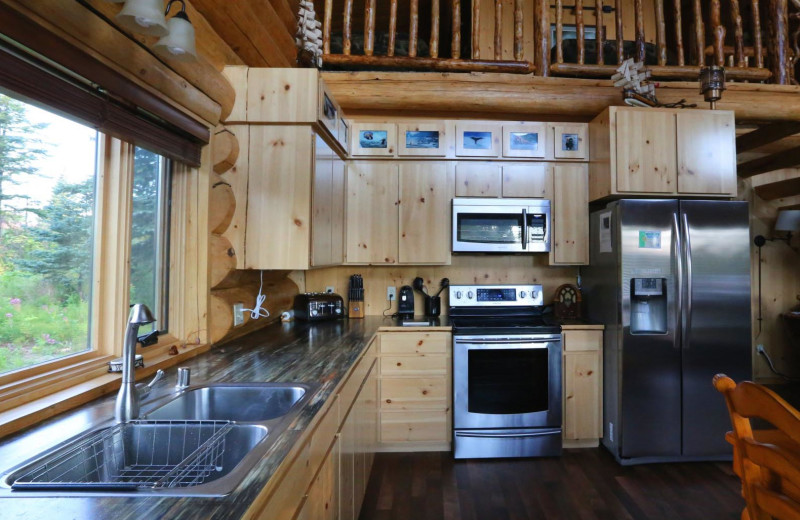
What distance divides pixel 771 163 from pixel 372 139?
133 inches

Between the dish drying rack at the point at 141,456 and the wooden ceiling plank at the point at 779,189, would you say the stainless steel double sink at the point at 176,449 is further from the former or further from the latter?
the wooden ceiling plank at the point at 779,189

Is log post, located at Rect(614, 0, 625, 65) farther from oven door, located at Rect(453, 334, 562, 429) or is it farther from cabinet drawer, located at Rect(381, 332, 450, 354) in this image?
cabinet drawer, located at Rect(381, 332, 450, 354)

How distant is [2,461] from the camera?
93 cm

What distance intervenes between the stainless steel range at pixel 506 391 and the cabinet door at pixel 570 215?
25.2 inches

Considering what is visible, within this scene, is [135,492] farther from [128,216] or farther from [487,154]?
[487,154]

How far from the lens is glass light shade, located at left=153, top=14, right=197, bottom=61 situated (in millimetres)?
1303

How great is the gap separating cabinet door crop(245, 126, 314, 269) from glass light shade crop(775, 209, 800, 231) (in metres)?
4.40

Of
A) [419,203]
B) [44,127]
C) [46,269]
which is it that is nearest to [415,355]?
[419,203]

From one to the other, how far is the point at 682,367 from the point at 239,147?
3.05 meters

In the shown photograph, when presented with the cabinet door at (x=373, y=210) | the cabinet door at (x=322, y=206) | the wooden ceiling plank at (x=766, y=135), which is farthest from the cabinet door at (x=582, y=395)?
the wooden ceiling plank at (x=766, y=135)

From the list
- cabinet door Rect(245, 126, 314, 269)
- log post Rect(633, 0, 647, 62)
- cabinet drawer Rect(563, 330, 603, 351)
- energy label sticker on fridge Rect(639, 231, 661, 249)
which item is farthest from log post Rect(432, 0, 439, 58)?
cabinet drawer Rect(563, 330, 603, 351)

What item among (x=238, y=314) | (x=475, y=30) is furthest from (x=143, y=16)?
(x=475, y=30)

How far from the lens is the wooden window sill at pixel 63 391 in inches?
44.1

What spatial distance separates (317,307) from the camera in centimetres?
294
